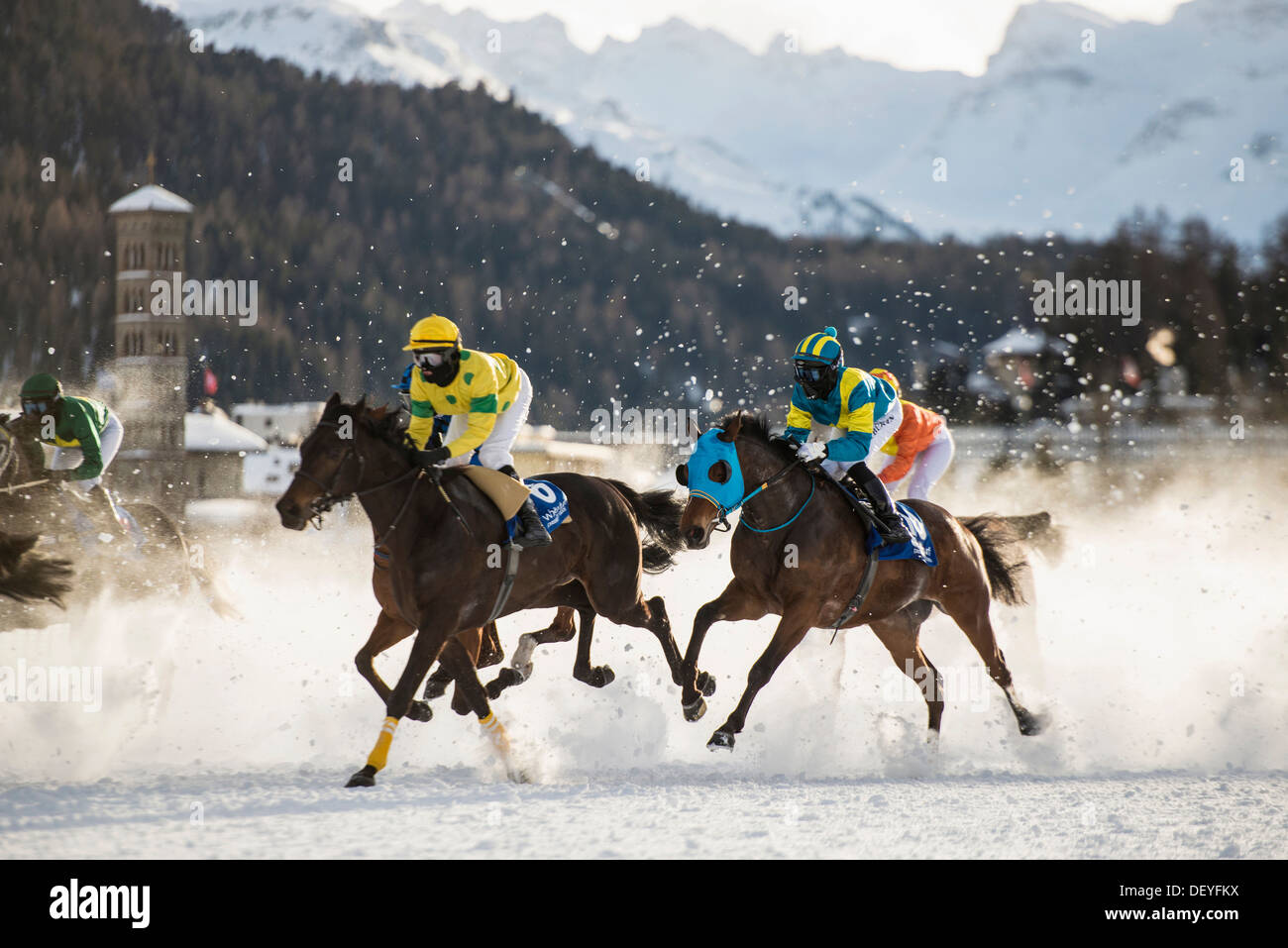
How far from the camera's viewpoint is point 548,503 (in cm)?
695

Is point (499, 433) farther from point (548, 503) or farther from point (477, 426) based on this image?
point (477, 426)

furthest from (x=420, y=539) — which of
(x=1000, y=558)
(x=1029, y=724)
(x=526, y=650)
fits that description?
(x=1000, y=558)

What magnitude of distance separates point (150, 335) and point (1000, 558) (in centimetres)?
4212

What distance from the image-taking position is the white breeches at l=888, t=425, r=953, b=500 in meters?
8.84

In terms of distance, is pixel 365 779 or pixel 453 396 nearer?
pixel 365 779

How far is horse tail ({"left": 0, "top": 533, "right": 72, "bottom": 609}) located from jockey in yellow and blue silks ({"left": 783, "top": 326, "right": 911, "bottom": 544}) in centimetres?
396

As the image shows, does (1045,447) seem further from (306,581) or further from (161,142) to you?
(161,142)

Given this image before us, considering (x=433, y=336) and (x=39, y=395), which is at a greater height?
(x=433, y=336)

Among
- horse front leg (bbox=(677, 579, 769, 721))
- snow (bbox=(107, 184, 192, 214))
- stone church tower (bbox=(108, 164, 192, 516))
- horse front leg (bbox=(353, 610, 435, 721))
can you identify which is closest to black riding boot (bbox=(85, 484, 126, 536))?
horse front leg (bbox=(353, 610, 435, 721))

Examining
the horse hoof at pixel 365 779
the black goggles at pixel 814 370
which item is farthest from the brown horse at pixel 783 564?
the horse hoof at pixel 365 779

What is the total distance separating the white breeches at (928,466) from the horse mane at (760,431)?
2.05m

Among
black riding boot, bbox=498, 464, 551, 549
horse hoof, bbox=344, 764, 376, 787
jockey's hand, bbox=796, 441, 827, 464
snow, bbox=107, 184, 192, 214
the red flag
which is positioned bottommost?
horse hoof, bbox=344, 764, 376, 787

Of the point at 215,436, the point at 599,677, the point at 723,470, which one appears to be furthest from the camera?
the point at 215,436

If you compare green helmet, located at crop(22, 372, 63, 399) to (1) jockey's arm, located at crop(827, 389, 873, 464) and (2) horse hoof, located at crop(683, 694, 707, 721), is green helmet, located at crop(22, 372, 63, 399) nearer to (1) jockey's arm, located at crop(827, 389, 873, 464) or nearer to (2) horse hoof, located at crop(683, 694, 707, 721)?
(2) horse hoof, located at crop(683, 694, 707, 721)
